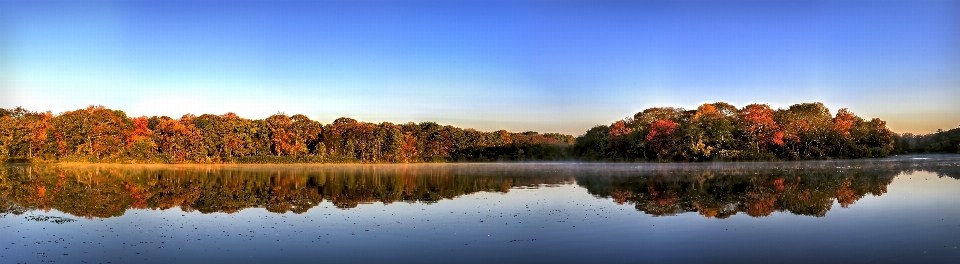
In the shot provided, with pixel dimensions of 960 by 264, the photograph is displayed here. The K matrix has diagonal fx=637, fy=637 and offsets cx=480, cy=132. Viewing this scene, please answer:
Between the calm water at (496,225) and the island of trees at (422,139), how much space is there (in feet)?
138

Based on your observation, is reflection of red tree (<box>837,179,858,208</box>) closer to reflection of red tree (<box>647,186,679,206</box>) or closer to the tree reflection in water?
the tree reflection in water

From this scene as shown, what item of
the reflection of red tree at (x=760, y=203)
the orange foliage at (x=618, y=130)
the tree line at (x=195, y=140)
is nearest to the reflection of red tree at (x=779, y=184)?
the reflection of red tree at (x=760, y=203)

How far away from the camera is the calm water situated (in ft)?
48.5

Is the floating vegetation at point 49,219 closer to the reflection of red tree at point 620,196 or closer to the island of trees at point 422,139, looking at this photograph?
the reflection of red tree at point 620,196

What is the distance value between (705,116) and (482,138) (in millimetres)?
33506

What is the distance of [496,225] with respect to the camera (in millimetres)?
19719

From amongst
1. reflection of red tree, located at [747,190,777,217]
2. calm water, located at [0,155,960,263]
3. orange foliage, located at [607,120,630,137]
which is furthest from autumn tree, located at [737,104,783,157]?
reflection of red tree, located at [747,190,777,217]

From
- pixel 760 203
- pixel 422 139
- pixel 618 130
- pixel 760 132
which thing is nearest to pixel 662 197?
pixel 760 203

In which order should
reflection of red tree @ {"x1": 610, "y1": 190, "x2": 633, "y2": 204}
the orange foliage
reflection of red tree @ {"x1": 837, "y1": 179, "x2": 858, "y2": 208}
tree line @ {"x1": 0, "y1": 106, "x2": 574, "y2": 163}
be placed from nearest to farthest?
reflection of red tree @ {"x1": 837, "y1": 179, "x2": 858, "y2": 208}, reflection of red tree @ {"x1": 610, "y1": 190, "x2": 633, "y2": 204}, the orange foliage, tree line @ {"x1": 0, "y1": 106, "x2": 574, "y2": 163}

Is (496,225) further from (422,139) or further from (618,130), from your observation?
(422,139)

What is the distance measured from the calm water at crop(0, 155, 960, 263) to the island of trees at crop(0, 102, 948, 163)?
4209 cm

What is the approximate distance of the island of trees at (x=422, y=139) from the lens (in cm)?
7488

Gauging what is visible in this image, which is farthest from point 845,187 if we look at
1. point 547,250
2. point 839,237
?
point 547,250

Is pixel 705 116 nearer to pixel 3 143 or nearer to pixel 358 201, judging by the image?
pixel 358 201
